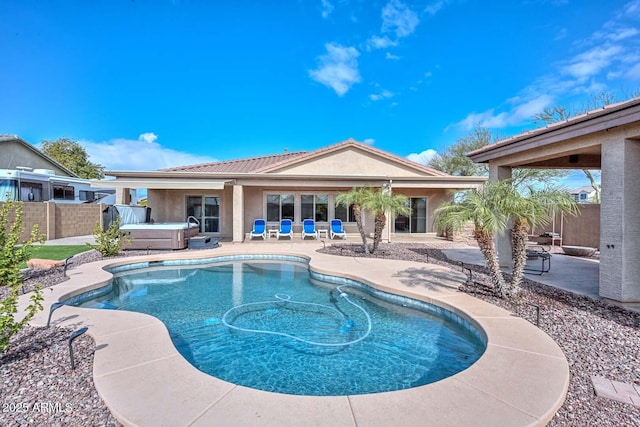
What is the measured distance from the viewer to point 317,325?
7.09m

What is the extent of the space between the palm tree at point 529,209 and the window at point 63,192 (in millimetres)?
29492

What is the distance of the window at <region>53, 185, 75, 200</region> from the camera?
76.3 ft

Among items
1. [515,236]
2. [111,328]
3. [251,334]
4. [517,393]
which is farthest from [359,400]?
[515,236]

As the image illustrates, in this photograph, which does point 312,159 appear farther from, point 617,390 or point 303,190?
point 617,390

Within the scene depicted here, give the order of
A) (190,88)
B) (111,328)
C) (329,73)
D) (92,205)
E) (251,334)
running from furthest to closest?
1. (329,73)
2. (190,88)
3. (92,205)
4. (251,334)
5. (111,328)

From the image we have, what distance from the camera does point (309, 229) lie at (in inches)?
800

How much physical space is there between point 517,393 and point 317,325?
4288 millimetres

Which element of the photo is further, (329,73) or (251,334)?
(329,73)

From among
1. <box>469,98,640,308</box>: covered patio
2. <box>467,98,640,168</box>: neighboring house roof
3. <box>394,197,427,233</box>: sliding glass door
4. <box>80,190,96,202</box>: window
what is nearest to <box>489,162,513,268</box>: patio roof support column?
<box>467,98,640,168</box>: neighboring house roof

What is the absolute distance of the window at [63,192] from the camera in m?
23.2

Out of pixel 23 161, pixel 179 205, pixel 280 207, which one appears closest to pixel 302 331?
pixel 280 207

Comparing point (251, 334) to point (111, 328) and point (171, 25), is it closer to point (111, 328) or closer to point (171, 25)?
point (111, 328)

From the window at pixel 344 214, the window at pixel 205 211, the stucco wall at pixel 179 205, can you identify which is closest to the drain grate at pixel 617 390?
the window at pixel 344 214

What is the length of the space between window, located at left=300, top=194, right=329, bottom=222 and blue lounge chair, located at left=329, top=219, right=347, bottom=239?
1299mm
